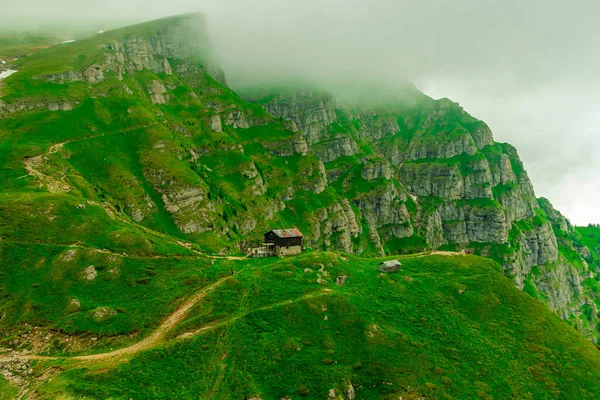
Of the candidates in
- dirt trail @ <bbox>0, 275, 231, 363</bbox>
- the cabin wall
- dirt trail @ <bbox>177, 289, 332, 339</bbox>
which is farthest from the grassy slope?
the cabin wall

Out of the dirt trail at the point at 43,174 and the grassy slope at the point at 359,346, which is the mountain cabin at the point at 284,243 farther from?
the dirt trail at the point at 43,174

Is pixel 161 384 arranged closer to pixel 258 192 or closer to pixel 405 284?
pixel 405 284

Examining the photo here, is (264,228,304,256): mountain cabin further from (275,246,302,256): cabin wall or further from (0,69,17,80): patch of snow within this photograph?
(0,69,17,80): patch of snow

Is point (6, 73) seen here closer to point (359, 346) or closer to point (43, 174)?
point (43, 174)

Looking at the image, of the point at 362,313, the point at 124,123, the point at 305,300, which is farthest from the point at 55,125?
the point at 362,313

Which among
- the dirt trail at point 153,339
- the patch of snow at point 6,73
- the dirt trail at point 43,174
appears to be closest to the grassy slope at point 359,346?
the dirt trail at point 153,339
